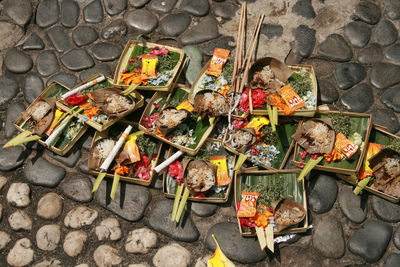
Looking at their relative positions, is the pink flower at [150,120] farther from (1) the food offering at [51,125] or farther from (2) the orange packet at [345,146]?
(2) the orange packet at [345,146]

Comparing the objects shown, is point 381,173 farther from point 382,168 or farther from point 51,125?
point 51,125

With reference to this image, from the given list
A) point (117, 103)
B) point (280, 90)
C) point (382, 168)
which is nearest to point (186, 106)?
point (117, 103)

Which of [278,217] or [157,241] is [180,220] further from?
[278,217]

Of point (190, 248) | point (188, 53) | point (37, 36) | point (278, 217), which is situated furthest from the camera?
point (37, 36)

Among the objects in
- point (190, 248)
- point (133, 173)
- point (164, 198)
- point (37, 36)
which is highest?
point (37, 36)

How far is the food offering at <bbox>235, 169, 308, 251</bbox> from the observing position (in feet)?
9.64

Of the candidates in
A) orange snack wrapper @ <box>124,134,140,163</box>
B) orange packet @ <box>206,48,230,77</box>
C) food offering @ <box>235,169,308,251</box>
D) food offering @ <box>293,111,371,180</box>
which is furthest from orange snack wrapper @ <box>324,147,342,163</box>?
orange snack wrapper @ <box>124,134,140,163</box>

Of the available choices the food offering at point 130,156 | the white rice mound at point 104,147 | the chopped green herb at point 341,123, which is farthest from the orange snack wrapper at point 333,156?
the white rice mound at point 104,147

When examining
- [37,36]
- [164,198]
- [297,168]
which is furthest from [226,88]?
[37,36]

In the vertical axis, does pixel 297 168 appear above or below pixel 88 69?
below

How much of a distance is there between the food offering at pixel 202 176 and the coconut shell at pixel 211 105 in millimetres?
281

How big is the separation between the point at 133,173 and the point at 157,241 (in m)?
0.67

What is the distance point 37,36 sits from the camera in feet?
12.8

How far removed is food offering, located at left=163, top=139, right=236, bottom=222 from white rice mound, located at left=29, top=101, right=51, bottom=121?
1.28 m
